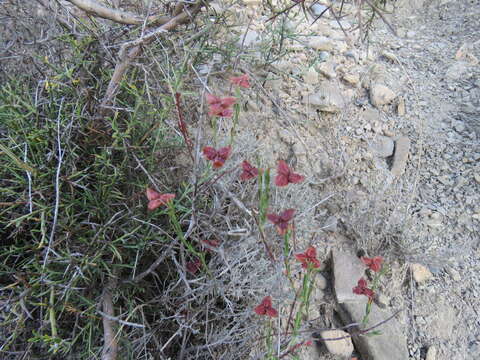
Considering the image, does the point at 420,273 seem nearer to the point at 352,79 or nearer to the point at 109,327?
the point at 352,79

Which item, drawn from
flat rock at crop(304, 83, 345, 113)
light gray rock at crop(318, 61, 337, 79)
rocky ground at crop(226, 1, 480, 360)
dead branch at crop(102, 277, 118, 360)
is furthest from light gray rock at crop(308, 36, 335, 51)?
dead branch at crop(102, 277, 118, 360)

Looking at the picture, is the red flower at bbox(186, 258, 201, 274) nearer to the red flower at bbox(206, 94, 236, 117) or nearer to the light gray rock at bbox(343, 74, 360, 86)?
the red flower at bbox(206, 94, 236, 117)

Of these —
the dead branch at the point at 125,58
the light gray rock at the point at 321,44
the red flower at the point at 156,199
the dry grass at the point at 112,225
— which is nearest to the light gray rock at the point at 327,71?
the light gray rock at the point at 321,44

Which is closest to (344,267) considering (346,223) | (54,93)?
(346,223)

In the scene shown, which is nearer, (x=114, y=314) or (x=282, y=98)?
(x=114, y=314)

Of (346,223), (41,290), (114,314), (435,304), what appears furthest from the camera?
(346,223)

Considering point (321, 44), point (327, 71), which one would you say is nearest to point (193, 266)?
point (327, 71)

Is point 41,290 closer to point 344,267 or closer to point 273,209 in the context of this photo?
point 273,209
